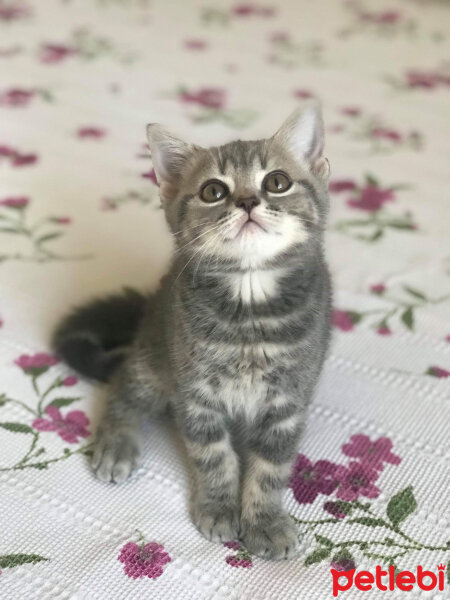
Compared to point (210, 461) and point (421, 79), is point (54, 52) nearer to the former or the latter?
point (421, 79)

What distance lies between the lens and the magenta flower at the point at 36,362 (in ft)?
3.90

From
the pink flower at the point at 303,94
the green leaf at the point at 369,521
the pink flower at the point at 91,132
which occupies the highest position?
the pink flower at the point at 303,94

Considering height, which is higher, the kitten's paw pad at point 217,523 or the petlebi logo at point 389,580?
the petlebi logo at point 389,580

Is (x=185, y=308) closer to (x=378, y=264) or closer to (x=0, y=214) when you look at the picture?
(x=378, y=264)

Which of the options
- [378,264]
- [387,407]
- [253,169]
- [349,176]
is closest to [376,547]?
[387,407]

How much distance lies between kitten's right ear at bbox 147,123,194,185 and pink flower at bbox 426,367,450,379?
53 centimetres

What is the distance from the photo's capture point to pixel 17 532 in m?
0.92

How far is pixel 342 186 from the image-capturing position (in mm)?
1661

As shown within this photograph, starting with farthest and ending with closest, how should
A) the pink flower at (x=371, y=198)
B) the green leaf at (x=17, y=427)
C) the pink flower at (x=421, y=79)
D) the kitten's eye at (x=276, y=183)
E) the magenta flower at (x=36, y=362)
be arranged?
the pink flower at (x=421, y=79) < the pink flower at (x=371, y=198) < the magenta flower at (x=36, y=362) < the green leaf at (x=17, y=427) < the kitten's eye at (x=276, y=183)

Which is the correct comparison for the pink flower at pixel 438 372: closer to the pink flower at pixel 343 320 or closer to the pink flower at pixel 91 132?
the pink flower at pixel 343 320

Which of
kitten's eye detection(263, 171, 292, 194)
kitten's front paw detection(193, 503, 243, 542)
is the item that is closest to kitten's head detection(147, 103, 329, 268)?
kitten's eye detection(263, 171, 292, 194)

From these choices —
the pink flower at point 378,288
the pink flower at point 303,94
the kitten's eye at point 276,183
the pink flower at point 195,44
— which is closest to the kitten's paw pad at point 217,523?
the kitten's eye at point 276,183

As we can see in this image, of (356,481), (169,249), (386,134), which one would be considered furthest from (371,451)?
(386,134)

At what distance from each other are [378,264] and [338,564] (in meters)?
0.72
